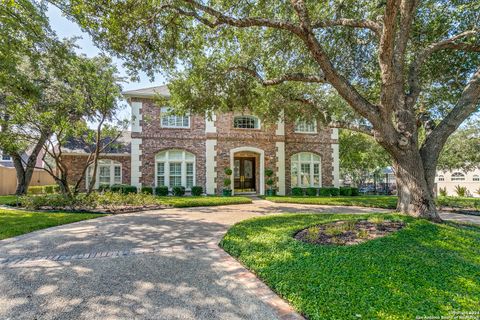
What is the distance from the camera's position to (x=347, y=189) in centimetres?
1702

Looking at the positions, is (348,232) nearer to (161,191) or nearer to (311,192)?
(311,192)

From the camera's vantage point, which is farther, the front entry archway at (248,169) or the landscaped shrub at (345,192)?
the landscaped shrub at (345,192)

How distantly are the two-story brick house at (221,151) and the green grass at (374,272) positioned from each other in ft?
34.6

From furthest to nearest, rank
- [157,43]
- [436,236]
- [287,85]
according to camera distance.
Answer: [287,85]
[157,43]
[436,236]

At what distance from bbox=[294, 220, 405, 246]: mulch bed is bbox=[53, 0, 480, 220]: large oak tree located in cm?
158

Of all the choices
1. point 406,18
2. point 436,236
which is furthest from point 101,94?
point 436,236

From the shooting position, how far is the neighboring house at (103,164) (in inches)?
625

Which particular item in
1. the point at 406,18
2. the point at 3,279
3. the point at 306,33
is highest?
the point at 406,18

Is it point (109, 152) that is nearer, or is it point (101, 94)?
point (101, 94)

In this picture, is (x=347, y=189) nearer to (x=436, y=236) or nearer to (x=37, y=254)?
(x=436, y=236)

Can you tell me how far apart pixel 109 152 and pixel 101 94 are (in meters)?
7.08

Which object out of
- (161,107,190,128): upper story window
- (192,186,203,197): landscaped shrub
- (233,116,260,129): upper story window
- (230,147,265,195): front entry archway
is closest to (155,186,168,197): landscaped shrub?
(192,186,203,197): landscaped shrub

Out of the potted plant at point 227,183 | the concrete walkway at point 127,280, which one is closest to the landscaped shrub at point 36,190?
the potted plant at point 227,183

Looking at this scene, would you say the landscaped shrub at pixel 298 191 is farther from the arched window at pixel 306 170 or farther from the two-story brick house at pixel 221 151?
the arched window at pixel 306 170
